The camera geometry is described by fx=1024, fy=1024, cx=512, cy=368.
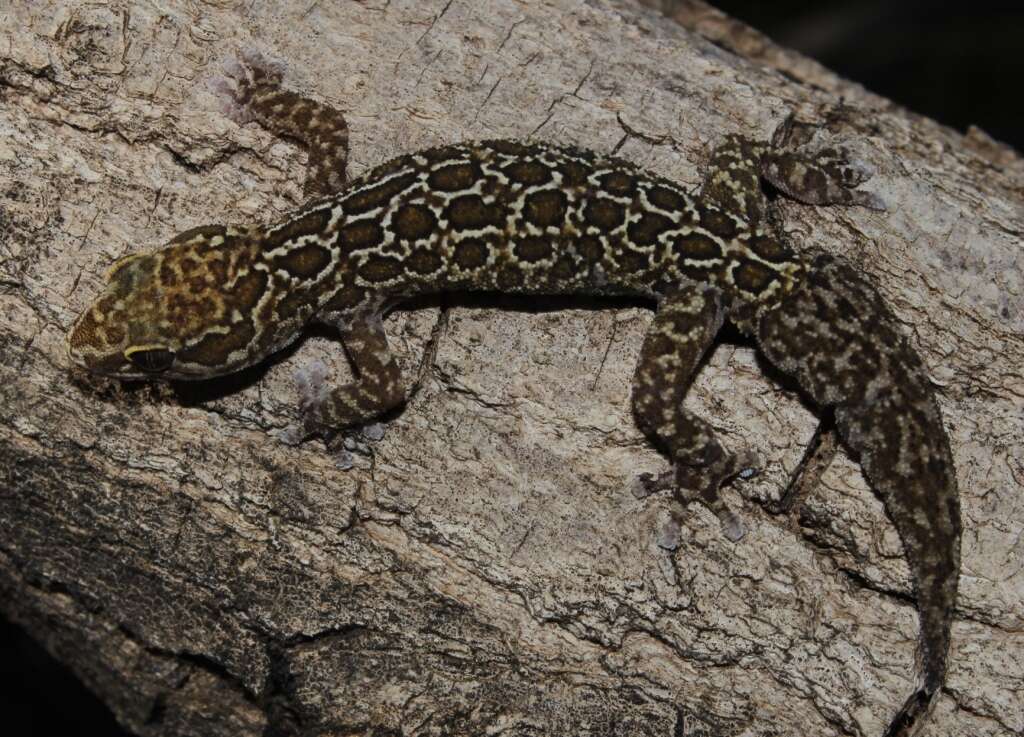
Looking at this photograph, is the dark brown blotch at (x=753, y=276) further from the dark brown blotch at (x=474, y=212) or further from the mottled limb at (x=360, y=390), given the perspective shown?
the mottled limb at (x=360, y=390)

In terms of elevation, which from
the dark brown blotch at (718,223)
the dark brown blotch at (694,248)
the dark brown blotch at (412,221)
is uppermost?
the dark brown blotch at (718,223)

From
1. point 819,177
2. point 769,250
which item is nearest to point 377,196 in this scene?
point 769,250

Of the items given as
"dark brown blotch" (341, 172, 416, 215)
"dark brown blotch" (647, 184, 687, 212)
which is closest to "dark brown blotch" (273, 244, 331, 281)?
"dark brown blotch" (341, 172, 416, 215)

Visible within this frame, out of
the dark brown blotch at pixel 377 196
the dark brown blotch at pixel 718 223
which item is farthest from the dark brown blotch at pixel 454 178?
the dark brown blotch at pixel 718 223

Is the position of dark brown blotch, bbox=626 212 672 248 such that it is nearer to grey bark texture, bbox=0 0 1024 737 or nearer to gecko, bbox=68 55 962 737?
gecko, bbox=68 55 962 737

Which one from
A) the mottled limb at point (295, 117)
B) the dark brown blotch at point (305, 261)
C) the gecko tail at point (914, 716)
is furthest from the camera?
the mottled limb at point (295, 117)

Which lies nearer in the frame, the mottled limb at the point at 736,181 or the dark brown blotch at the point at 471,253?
the dark brown blotch at the point at 471,253

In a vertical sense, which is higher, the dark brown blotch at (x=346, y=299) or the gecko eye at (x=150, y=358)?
the dark brown blotch at (x=346, y=299)
